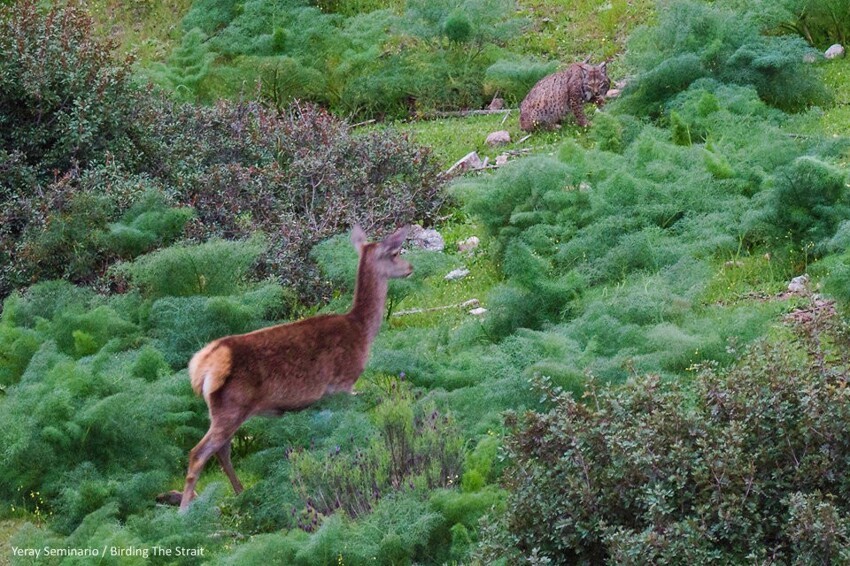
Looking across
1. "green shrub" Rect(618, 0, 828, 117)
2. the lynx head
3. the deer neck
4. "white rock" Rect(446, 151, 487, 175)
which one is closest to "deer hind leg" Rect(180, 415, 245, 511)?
the deer neck

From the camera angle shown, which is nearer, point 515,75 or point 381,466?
point 381,466

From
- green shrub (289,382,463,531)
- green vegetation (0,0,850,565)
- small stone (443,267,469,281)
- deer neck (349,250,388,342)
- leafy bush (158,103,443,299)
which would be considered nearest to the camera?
green vegetation (0,0,850,565)

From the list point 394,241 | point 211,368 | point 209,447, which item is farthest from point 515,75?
point 209,447

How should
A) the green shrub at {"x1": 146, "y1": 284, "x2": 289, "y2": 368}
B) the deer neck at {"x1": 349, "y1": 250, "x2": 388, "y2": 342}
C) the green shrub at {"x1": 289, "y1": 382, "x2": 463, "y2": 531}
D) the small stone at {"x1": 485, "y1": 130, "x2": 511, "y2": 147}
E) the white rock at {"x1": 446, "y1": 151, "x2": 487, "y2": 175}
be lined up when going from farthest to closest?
the small stone at {"x1": 485, "y1": 130, "x2": 511, "y2": 147} → the white rock at {"x1": 446, "y1": 151, "x2": 487, "y2": 175} → the green shrub at {"x1": 146, "y1": 284, "x2": 289, "y2": 368} → the deer neck at {"x1": 349, "y1": 250, "x2": 388, "y2": 342} → the green shrub at {"x1": 289, "y1": 382, "x2": 463, "y2": 531}

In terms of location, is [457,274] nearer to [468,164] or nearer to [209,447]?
[468,164]

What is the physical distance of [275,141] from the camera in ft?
46.6

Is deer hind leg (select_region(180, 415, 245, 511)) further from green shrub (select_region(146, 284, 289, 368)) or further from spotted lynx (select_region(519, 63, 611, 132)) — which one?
spotted lynx (select_region(519, 63, 611, 132))

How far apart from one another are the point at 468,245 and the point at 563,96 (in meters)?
3.82

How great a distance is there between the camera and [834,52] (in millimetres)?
16141

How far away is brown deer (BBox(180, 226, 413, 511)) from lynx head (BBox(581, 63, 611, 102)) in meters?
8.28

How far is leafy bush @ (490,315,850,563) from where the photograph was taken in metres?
5.52

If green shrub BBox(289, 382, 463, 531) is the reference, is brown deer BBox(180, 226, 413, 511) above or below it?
above

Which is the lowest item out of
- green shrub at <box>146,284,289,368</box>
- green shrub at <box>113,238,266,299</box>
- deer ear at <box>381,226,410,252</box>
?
green shrub at <box>146,284,289,368</box>

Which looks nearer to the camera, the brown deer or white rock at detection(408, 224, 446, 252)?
the brown deer
